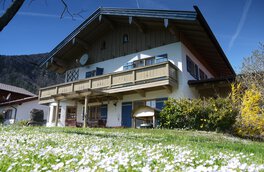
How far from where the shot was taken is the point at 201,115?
1362 centimetres

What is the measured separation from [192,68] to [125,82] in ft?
19.3

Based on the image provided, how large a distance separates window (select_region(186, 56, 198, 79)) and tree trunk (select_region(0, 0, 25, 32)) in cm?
1262

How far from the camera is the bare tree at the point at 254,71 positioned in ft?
47.3

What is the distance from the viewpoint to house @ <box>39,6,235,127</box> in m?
16.3

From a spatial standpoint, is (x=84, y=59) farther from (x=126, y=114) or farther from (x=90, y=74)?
(x=126, y=114)

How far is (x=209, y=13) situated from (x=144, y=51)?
5.75 m

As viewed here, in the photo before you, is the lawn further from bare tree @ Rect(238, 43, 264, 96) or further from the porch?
bare tree @ Rect(238, 43, 264, 96)

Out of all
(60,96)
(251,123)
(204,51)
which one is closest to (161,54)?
(204,51)

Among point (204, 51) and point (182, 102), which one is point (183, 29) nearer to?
point (204, 51)

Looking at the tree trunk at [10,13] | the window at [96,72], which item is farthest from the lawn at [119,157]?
the window at [96,72]

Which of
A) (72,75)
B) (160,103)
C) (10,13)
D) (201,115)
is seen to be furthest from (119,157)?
(72,75)

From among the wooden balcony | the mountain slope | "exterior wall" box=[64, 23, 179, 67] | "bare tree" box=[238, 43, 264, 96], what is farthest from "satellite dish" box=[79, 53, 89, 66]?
the mountain slope

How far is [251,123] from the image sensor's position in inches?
535

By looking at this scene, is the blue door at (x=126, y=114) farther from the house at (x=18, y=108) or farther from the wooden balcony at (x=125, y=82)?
the house at (x=18, y=108)
